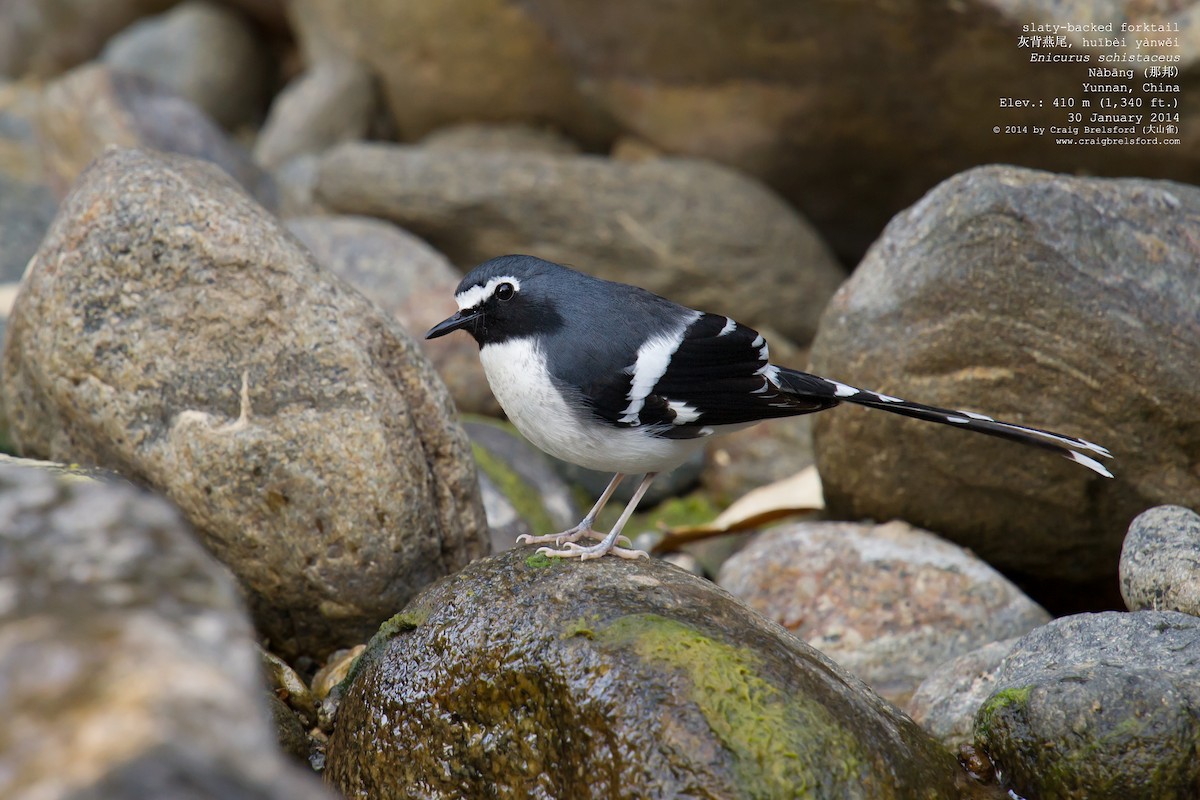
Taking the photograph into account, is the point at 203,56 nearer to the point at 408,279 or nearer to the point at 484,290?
the point at 408,279

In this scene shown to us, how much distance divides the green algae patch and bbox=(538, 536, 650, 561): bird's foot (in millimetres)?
644

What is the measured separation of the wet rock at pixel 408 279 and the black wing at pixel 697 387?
3542mm

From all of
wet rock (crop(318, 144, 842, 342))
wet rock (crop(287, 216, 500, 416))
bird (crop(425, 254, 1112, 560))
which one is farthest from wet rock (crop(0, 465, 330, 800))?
wet rock (crop(318, 144, 842, 342))

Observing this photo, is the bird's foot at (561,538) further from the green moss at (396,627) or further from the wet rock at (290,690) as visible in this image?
the wet rock at (290,690)

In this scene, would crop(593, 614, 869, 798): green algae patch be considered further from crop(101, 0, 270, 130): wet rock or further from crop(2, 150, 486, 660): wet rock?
crop(101, 0, 270, 130): wet rock

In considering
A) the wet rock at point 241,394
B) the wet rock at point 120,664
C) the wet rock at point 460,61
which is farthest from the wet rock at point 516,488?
the wet rock at point 120,664

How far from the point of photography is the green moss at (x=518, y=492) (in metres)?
6.51

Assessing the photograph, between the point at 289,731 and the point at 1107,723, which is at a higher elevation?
the point at 1107,723

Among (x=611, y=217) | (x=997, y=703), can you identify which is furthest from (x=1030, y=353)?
(x=611, y=217)

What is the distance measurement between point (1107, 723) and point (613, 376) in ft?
6.63

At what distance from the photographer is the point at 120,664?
6.04ft

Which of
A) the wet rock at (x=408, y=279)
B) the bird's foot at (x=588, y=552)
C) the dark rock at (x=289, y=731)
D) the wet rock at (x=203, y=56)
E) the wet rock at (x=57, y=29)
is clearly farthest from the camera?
the wet rock at (x=57, y=29)

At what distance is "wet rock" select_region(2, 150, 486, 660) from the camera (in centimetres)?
450

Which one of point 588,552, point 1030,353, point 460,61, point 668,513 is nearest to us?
point 588,552
